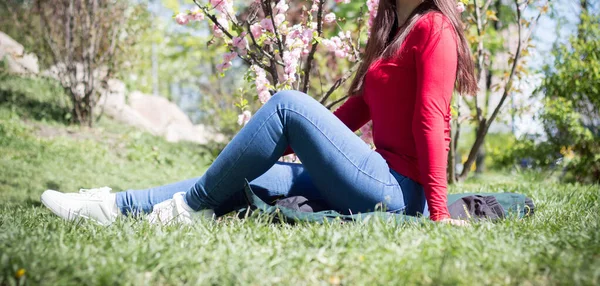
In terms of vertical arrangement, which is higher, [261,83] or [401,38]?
[401,38]

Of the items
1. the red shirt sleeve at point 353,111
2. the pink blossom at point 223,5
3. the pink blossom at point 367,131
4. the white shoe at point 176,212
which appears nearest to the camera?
the white shoe at point 176,212

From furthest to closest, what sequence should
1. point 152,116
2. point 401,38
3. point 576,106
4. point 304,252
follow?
point 152,116, point 576,106, point 401,38, point 304,252

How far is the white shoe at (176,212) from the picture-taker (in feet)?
7.59

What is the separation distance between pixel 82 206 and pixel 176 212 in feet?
1.39

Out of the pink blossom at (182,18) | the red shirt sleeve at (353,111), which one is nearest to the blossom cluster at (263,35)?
the pink blossom at (182,18)

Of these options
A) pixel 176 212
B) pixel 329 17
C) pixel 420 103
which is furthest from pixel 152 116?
pixel 420 103

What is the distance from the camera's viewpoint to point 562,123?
227 inches

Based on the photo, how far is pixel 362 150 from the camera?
2.22 m

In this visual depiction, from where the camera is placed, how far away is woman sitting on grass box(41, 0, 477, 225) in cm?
218

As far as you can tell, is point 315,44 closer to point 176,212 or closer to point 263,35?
point 263,35

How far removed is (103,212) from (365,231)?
4.01 feet

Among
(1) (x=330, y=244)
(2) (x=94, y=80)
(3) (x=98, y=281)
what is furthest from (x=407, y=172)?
(2) (x=94, y=80)

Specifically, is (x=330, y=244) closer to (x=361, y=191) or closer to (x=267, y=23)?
(x=361, y=191)

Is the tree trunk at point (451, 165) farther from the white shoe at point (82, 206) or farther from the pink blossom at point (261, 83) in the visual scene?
the white shoe at point (82, 206)
